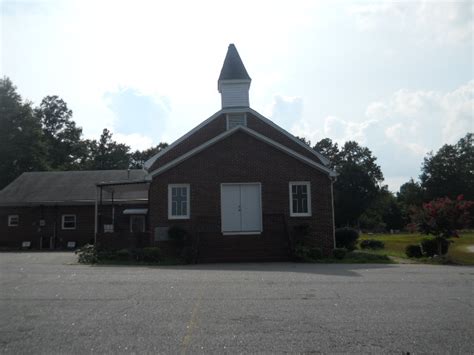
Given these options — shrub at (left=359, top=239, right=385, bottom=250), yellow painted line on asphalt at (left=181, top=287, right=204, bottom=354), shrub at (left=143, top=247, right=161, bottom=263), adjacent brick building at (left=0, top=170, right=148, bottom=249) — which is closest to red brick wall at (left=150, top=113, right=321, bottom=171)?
adjacent brick building at (left=0, top=170, right=148, bottom=249)

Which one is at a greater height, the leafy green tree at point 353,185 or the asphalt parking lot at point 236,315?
the leafy green tree at point 353,185

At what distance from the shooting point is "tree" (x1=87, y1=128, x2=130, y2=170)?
7444 centimetres

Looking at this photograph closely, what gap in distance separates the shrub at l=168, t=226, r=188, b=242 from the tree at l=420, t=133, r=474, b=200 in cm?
7630

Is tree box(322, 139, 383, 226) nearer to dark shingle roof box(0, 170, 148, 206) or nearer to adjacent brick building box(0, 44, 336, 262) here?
dark shingle roof box(0, 170, 148, 206)

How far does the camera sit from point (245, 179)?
1986 cm

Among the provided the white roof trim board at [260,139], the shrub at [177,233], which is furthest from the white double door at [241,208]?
the white roof trim board at [260,139]

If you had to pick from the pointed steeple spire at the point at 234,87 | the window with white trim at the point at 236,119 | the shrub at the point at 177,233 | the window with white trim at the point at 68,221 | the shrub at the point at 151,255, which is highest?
the pointed steeple spire at the point at 234,87

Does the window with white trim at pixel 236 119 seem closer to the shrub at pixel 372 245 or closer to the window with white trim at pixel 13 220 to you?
the shrub at pixel 372 245

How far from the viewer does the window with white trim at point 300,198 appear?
786 inches

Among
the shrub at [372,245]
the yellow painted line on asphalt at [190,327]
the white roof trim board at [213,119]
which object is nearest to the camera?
the yellow painted line on asphalt at [190,327]

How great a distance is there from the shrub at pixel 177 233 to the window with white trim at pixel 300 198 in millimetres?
4818

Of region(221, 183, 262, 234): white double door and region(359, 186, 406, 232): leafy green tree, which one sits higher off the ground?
region(359, 186, 406, 232): leafy green tree

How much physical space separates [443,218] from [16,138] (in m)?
45.3

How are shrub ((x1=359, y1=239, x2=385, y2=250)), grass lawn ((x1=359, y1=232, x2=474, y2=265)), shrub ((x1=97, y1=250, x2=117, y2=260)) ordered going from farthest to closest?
shrub ((x1=359, y1=239, x2=385, y2=250)) → grass lawn ((x1=359, y1=232, x2=474, y2=265)) → shrub ((x1=97, y1=250, x2=117, y2=260))
